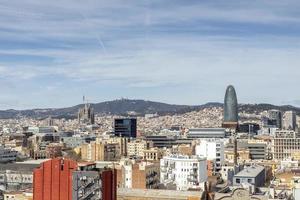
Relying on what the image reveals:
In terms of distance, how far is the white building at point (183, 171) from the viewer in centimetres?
5894

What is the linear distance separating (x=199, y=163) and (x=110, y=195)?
121ft

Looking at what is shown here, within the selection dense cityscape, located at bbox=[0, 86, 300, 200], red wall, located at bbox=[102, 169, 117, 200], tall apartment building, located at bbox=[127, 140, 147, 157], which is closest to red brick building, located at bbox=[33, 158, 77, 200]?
dense cityscape, located at bbox=[0, 86, 300, 200]

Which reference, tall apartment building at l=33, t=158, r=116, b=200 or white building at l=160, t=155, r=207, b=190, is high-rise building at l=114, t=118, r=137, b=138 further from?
tall apartment building at l=33, t=158, r=116, b=200

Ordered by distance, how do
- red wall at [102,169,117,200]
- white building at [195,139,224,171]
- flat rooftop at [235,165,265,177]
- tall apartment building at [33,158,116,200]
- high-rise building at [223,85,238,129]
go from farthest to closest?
1. high-rise building at [223,85,238,129]
2. white building at [195,139,224,171]
3. flat rooftop at [235,165,265,177]
4. red wall at [102,169,117,200]
5. tall apartment building at [33,158,116,200]

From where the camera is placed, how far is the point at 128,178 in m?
56.5

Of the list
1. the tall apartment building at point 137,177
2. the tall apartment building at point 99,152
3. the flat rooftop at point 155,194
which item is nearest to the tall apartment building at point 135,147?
the tall apartment building at point 99,152

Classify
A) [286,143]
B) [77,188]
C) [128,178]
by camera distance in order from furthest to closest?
1. [286,143]
2. [128,178]
3. [77,188]

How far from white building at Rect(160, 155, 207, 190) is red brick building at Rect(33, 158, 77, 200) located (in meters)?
35.9

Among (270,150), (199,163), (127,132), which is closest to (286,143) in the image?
(270,150)

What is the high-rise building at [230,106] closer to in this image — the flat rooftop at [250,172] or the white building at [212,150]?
the white building at [212,150]

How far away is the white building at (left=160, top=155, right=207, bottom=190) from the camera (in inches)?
2320

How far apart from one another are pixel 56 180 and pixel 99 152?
74837 mm

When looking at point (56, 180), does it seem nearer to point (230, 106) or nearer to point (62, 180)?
point (62, 180)

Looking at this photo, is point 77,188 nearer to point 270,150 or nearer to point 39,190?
point 39,190
